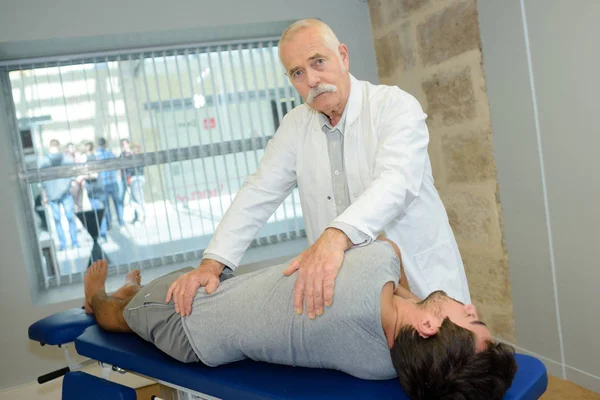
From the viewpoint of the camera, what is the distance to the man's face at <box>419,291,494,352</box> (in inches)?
50.6

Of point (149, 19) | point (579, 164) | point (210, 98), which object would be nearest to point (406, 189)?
point (579, 164)

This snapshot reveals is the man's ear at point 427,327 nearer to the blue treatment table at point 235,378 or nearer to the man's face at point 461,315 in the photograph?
the man's face at point 461,315

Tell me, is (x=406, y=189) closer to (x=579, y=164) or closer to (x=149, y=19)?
(x=579, y=164)

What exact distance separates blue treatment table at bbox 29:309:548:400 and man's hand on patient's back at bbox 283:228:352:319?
182mm

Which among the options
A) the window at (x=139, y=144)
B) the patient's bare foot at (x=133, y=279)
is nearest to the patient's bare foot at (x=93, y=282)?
the patient's bare foot at (x=133, y=279)

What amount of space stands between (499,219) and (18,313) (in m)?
2.62

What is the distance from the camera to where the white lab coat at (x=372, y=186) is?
1.61 m

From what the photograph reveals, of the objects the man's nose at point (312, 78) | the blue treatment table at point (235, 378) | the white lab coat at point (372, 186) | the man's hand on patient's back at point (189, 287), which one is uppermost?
the man's nose at point (312, 78)

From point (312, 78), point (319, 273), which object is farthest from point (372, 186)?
point (312, 78)

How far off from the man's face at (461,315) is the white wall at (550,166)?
126cm

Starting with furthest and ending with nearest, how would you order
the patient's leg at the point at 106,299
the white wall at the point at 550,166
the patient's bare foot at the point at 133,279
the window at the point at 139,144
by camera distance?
the window at the point at 139,144 < the patient's bare foot at the point at 133,279 < the white wall at the point at 550,166 < the patient's leg at the point at 106,299

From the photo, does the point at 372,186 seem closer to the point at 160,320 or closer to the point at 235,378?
the point at 235,378

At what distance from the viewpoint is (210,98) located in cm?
394

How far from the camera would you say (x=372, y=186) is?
157 centimetres
